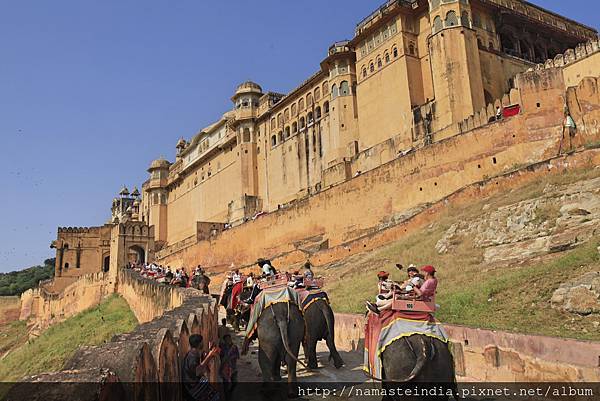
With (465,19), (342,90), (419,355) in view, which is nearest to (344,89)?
(342,90)

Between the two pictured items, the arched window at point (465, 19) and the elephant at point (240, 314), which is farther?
the arched window at point (465, 19)

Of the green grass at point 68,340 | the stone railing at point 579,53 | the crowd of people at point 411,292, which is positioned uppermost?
the stone railing at point 579,53

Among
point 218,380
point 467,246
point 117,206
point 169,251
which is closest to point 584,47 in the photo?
point 467,246

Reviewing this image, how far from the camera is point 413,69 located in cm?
2986

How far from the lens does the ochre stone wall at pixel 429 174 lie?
65.4ft

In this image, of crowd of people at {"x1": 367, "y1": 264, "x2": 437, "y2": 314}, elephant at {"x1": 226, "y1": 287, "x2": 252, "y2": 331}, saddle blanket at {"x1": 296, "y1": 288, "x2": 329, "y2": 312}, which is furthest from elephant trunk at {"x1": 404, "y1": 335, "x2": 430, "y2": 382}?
elephant at {"x1": 226, "y1": 287, "x2": 252, "y2": 331}

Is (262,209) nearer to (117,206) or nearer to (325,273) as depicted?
(325,273)

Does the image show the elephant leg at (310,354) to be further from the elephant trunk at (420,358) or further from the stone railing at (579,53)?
the stone railing at (579,53)

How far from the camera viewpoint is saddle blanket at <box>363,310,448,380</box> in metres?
5.26

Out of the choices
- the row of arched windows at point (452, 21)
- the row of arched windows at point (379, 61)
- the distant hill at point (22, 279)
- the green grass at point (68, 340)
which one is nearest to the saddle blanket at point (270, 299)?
the green grass at point (68, 340)

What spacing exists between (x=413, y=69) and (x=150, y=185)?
43432 mm

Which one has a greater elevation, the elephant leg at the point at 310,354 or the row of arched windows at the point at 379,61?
the row of arched windows at the point at 379,61

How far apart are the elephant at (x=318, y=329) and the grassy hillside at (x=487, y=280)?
2483mm

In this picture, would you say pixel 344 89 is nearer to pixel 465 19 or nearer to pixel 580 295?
pixel 465 19
